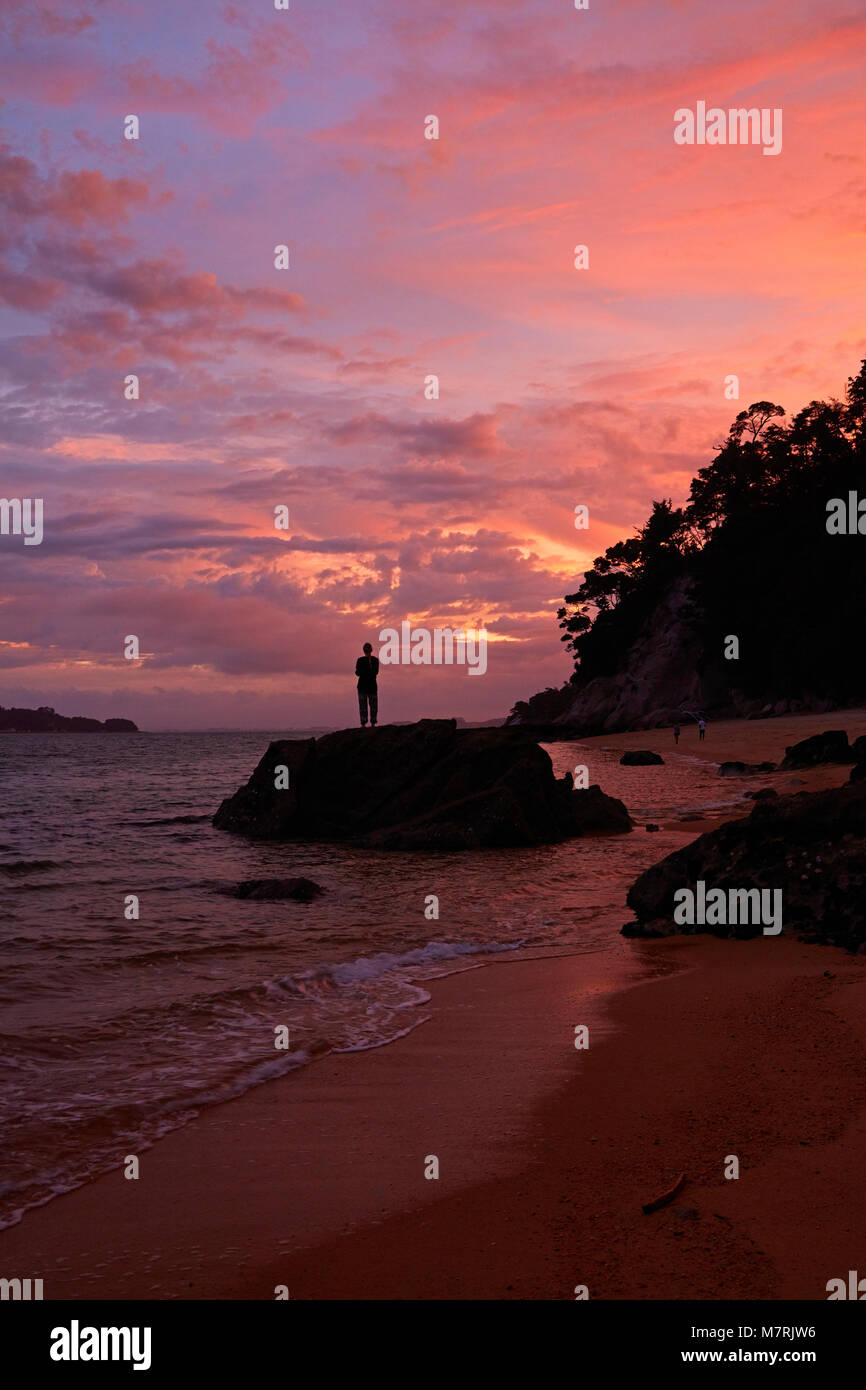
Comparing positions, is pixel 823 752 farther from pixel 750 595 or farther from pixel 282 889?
pixel 750 595

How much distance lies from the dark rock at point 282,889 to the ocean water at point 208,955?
237 millimetres

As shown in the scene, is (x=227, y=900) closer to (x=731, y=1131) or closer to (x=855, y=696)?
(x=731, y=1131)

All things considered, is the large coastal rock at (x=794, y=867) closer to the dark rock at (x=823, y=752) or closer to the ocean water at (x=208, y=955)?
the ocean water at (x=208, y=955)

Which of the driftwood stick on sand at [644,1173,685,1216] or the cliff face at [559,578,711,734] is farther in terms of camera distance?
the cliff face at [559,578,711,734]

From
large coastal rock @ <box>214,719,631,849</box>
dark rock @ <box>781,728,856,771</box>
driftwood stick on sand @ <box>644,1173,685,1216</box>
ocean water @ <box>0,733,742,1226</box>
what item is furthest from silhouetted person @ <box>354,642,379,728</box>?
driftwood stick on sand @ <box>644,1173,685,1216</box>

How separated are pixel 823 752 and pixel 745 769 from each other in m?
3.46

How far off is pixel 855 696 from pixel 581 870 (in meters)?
48.2

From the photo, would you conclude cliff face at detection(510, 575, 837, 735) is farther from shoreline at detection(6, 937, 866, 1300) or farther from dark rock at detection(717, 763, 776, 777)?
shoreline at detection(6, 937, 866, 1300)

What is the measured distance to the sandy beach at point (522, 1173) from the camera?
364 cm

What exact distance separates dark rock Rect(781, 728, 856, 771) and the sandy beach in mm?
23277

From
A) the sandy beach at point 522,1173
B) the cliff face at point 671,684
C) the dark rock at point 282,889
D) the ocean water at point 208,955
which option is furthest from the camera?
the cliff face at point 671,684

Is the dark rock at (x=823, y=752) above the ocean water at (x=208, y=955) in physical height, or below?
above

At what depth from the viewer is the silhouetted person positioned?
21.7m

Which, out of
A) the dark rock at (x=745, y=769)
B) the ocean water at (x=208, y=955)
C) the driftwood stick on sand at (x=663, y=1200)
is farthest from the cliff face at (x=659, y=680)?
the driftwood stick on sand at (x=663, y=1200)
